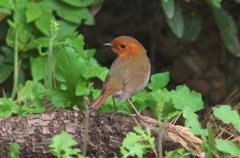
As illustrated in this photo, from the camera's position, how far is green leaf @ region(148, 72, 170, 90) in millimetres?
4332

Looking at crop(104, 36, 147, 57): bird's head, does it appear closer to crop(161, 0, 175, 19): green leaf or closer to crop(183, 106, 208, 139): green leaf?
crop(161, 0, 175, 19): green leaf

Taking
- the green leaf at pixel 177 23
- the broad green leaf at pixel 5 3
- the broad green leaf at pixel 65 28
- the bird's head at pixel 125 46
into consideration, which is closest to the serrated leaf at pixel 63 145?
the bird's head at pixel 125 46

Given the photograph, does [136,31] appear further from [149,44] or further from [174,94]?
[174,94]

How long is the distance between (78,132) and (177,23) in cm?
252

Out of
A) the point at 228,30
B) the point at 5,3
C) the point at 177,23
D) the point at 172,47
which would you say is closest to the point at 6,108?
the point at 5,3

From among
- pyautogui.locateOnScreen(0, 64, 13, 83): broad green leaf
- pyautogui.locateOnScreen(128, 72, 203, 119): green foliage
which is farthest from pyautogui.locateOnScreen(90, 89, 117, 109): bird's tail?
pyautogui.locateOnScreen(0, 64, 13, 83): broad green leaf

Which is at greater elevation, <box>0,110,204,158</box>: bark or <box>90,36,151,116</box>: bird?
<box>90,36,151,116</box>: bird

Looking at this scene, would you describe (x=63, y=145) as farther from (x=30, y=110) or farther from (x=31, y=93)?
(x=31, y=93)

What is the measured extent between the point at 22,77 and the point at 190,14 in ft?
7.30

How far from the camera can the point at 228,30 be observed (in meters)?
6.20

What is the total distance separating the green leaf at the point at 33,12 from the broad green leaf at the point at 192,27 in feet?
6.44

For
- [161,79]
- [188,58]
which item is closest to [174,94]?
[161,79]

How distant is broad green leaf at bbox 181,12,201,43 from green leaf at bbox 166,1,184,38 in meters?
0.54

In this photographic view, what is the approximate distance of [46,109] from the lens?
14.6 ft
